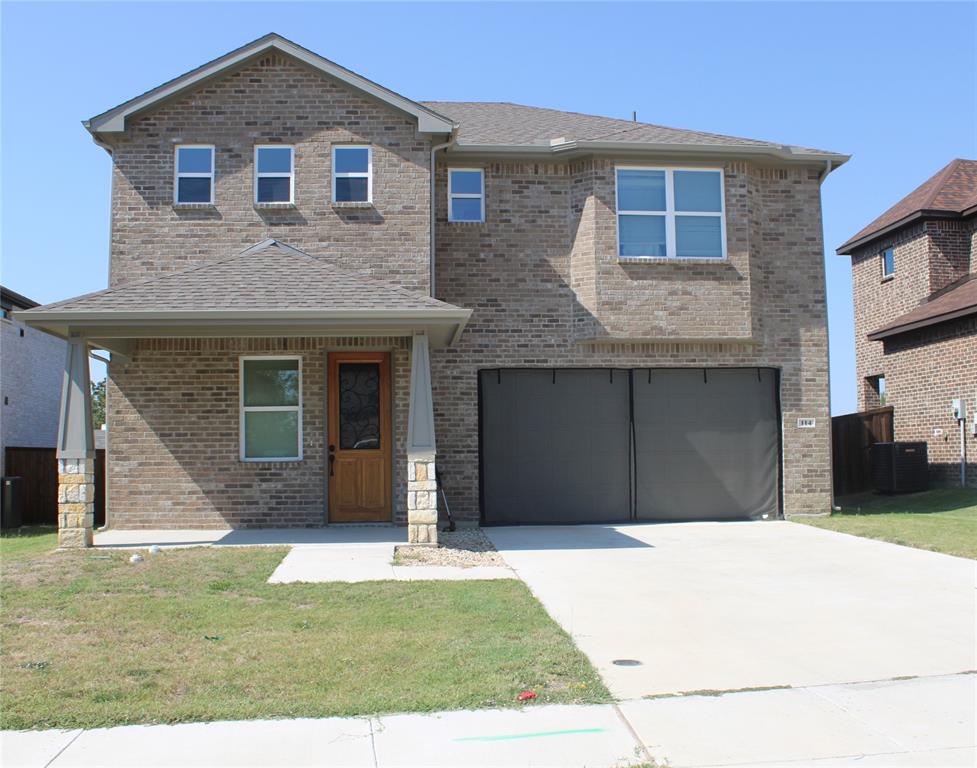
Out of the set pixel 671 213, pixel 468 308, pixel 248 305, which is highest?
pixel 671 213

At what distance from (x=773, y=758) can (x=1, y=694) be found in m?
4.49

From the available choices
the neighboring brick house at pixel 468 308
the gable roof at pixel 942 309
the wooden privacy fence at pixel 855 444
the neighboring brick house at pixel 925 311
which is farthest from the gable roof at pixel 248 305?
the neighboring brick house at pixel 925 311

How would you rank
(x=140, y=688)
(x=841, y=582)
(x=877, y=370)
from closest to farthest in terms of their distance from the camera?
(x=140, y=688), (x=841, y=582), (x=877, y=370)

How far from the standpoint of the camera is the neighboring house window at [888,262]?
2200 centimetres

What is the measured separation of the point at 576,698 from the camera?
5176 mm

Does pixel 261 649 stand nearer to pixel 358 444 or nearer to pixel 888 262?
pixel 358 444

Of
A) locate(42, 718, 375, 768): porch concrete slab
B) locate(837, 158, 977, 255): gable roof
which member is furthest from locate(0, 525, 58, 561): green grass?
locate(837, 158, 977, 255): gable roof

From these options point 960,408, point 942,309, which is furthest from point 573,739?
point 942,309

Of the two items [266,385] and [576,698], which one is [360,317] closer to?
[266,385]

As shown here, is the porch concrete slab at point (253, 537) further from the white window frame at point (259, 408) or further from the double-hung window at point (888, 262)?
the double-hung window at point (888, 262)

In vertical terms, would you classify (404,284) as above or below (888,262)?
below

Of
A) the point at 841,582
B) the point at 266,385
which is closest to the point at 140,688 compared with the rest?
the point at 841,582

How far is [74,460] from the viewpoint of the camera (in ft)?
35.7

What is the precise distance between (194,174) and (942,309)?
14.8 m
